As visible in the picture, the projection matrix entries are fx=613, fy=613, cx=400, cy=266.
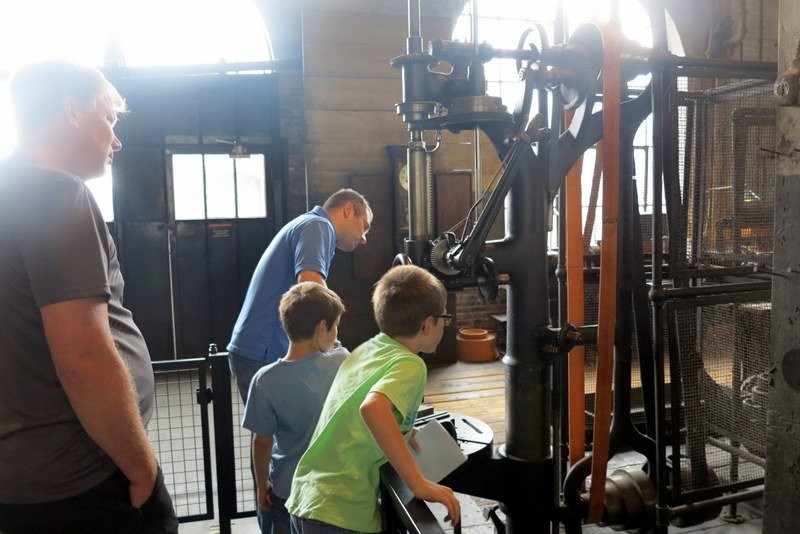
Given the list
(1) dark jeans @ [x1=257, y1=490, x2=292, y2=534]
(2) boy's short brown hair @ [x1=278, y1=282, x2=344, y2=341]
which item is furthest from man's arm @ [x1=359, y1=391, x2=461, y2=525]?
(1) dark jeans @ [x1=257, y1=490, x2=292, y2=534]

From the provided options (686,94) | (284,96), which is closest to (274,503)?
(686,94)

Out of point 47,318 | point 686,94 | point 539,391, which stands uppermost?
point 686,94

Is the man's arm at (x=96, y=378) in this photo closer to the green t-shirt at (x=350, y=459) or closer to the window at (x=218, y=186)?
the green t-shirt at (x=350, y=459)

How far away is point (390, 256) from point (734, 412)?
13.6ft

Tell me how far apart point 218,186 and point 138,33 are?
1.62m

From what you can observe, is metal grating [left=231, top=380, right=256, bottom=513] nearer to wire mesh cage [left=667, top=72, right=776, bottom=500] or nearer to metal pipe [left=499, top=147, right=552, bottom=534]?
metal pipe [left=499, top=147, right=552, bottom=534]

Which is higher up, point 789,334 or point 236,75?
point 236,75

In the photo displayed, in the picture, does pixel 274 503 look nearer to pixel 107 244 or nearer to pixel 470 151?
pixel 107 244

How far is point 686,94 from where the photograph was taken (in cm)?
253

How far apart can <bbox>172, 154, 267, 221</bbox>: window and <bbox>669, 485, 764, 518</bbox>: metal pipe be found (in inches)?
195

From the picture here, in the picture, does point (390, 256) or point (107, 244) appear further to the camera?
point (390, 256)

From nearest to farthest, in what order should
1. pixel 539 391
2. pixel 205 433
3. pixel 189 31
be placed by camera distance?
pixel 539 391 → pixel 205 433 → pixel 189 31

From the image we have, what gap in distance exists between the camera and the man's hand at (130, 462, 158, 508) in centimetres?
138

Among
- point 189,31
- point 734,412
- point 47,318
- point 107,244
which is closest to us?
point 47,318
